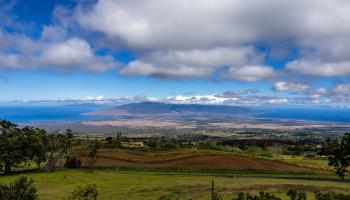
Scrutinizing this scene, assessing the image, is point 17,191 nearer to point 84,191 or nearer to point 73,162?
point 84,191

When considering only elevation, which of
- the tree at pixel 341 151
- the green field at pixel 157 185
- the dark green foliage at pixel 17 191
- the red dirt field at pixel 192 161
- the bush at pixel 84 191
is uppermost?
the tree at pixel 341 151

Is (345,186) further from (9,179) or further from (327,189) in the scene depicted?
(9,179)

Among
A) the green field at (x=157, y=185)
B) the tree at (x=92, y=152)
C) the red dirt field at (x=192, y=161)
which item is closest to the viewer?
the green field at (x=157, y=185)

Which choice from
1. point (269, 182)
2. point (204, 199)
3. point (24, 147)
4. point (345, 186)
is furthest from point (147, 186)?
point (24, 147)

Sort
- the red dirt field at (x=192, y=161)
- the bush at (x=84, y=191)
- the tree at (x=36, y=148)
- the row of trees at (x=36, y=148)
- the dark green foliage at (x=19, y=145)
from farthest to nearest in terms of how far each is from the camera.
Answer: the red dirt field at (x=192, y=161) < the tree at (x=36, y=148) < the row of trees at (x=36, y=148) < the dark green foliage at (x=19, y=145) < the bush at (x=84, y=191)

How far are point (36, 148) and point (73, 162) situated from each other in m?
8.02

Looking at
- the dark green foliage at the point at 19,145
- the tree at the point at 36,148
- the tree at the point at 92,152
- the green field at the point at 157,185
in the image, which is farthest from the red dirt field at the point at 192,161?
the green field at the point at 157,185

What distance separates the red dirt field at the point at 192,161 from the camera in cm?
8544

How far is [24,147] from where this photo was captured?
82.3 m

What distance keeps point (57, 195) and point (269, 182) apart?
3178 cm

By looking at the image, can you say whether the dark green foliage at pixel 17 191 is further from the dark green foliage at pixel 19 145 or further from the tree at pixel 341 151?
the dark green foliage at pixel 19 145

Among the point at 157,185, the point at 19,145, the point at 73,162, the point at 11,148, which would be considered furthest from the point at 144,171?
the point at 11,148

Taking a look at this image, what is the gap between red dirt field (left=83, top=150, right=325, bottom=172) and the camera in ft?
280

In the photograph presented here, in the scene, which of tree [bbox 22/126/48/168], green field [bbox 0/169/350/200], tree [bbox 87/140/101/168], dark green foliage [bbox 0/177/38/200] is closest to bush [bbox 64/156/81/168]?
tree [bbox 87/140/101/168]
